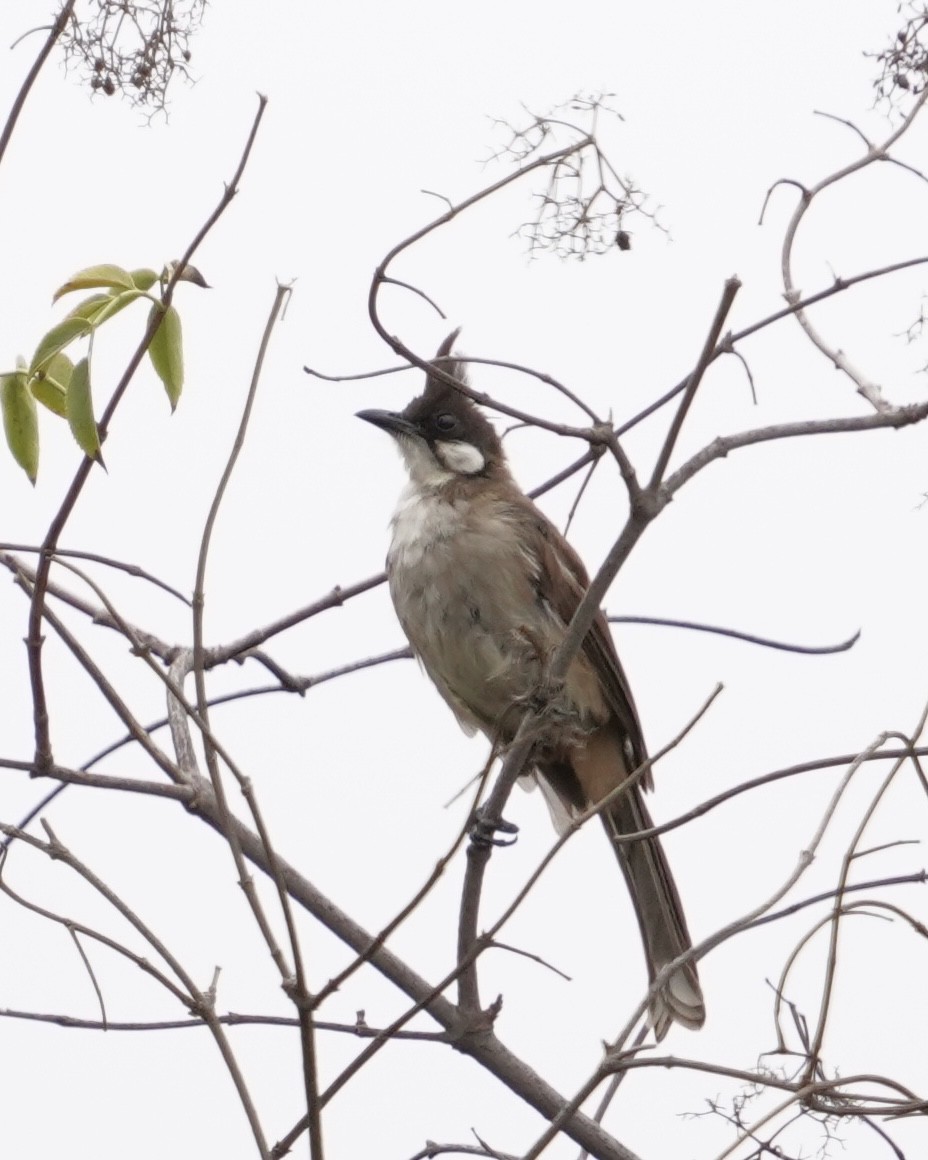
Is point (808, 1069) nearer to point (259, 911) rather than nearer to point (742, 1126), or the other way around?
point (742, 1126)

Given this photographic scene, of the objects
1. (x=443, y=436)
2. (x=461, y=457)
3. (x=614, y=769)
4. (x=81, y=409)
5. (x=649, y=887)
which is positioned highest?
(x=443, y=436)

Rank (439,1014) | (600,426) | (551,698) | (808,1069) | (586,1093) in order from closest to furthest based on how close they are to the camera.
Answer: (586,1093)
(600,426)
(808,1069)
(439,1014)
(551,698)

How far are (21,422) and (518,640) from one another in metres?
2.38

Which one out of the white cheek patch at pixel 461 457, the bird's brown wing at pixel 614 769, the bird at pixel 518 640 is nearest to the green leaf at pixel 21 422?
the bird at pixel 518 640

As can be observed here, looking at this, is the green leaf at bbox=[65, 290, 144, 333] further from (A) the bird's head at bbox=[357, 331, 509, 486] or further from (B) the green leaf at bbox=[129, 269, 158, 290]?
(A) the bird's head at bbox=[357, 331, 509, 486]

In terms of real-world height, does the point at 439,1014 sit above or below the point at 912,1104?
above

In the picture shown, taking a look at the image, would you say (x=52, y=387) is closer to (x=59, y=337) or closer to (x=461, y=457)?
(x=59, y=337)

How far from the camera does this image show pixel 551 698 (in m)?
2.95

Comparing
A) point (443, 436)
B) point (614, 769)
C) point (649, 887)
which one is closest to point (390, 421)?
point (443, 436)

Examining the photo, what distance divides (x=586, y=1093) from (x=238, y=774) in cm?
65

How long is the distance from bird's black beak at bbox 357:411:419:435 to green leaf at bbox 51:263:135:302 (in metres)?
2.96

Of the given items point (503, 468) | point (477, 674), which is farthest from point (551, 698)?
point (503, 468)

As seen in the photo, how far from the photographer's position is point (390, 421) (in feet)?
16.8

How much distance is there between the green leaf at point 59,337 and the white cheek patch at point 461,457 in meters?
2.89
